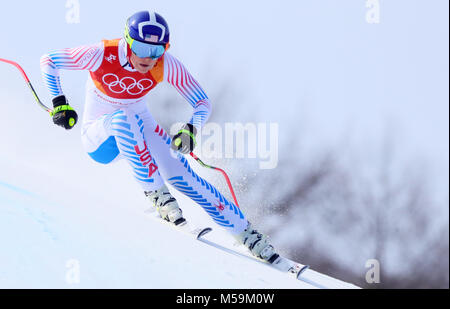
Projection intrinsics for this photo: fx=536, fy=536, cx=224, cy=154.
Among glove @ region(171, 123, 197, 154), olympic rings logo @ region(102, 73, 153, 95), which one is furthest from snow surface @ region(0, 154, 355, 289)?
olympic rings logo @ region(102, 73, 153, 95)

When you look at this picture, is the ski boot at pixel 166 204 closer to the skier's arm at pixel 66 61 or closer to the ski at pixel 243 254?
the ski at pixel 243 254

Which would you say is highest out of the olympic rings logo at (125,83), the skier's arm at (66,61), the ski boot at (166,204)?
the skier's arm at (66,61)

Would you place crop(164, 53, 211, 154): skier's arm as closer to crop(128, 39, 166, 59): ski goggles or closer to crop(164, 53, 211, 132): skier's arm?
crop(164, 53, 211, 132): skier's arm

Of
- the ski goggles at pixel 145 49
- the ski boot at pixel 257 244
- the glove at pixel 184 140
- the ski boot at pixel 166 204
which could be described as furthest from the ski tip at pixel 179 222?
the ski goggles at pixel 145 49

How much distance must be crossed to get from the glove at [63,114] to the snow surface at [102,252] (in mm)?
822

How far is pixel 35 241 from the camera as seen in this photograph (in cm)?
399

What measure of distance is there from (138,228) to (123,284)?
1.38 meters

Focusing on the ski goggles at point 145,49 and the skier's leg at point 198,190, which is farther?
the skier's leg at point 198,190

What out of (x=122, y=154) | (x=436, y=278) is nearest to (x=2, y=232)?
(x=122, y=154)

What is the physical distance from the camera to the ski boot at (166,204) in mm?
4898

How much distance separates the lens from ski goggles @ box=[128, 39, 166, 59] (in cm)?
442

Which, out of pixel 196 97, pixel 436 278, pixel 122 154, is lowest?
pixel 436 278

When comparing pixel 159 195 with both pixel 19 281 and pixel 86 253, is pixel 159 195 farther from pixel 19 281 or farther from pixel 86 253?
pixel 19 281

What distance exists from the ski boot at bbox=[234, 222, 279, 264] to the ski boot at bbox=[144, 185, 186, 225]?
0.61 m
